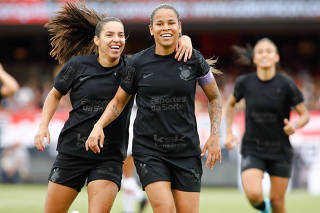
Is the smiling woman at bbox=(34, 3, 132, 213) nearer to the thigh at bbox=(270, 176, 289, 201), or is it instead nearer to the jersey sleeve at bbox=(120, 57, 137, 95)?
the jersey sleeve at bbox=(120, 57, 137, 95)

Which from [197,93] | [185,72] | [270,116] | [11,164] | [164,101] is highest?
[185,72]

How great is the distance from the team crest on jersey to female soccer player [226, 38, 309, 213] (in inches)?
98.3

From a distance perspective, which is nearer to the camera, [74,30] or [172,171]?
[172,171]

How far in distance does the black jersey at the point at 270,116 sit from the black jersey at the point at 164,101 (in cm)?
258

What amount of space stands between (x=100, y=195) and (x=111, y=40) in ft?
4.99

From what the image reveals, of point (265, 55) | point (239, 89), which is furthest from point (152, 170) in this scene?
point (265, 55)

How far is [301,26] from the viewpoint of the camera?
20141 mm

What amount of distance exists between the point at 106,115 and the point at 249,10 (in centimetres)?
1413

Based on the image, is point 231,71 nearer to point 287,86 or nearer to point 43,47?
point 43,47

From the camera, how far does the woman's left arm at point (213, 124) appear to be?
6355 mm

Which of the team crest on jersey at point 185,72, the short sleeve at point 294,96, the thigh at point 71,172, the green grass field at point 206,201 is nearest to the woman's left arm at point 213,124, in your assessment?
the team crest on jersey at point 185,72

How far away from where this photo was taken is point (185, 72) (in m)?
6.29

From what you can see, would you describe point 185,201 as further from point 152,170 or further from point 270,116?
point 270,116

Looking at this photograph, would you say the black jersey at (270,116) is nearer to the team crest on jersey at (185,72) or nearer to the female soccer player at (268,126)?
the female soccer player at (268,126)
